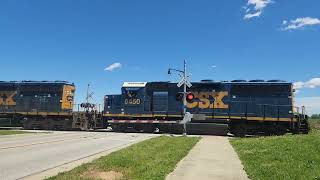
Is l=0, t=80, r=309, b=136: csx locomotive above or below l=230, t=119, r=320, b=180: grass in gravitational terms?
above

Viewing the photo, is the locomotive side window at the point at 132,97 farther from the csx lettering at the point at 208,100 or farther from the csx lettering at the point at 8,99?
the csx lettering at the point at 8,99

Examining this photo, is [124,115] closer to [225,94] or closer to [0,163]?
[225,94]

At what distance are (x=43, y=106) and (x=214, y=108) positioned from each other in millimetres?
15534

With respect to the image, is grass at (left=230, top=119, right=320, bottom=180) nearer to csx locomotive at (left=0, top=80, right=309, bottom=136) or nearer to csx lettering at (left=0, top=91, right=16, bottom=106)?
csx locomotive at (left=0, top=80, right=309, bottom=136)

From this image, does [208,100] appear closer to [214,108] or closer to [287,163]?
[214,108]

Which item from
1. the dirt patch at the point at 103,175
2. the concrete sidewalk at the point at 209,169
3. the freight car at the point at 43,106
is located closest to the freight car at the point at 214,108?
the freight car at the point at 43,106

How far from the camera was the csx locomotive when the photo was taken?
3272 centimetres

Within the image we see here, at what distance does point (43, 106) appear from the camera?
39562mm

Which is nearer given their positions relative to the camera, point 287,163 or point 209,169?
point 209,169

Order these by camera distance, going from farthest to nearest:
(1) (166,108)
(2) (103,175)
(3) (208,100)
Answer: (1) (166,108), (3) (208,100), (2) (103,175)

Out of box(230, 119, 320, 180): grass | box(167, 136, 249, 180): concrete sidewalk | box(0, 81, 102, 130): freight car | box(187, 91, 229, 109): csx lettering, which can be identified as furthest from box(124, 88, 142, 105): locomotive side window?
box(167, 136, 249, 180): concrete sidewalk

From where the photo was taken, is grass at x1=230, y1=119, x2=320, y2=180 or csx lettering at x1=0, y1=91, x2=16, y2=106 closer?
grass at x1=230, y1=119, x2=320, y2=180

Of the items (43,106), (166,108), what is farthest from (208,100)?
(43,106)

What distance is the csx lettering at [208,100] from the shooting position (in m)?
34.3
